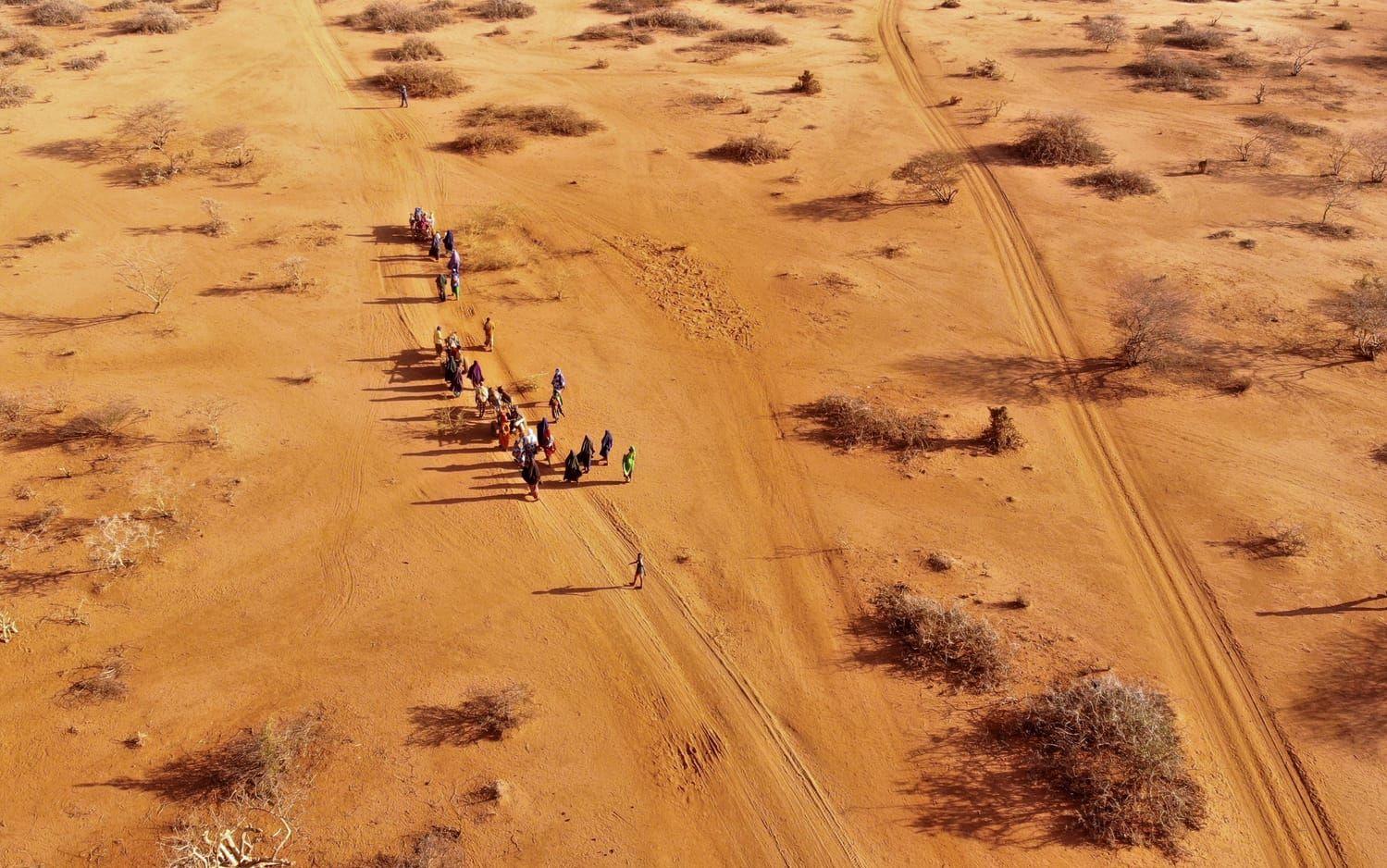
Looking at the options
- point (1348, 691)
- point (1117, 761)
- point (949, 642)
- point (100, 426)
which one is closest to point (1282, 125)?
point (1348, 691)

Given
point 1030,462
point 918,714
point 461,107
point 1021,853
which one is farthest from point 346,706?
point 461,107

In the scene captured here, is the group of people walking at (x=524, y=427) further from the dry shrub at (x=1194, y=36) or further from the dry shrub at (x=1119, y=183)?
the dry shrub at (x=1194, y=36)

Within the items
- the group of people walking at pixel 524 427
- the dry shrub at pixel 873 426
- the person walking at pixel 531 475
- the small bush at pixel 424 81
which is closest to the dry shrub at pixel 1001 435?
the dry shrub at pixel 873 426

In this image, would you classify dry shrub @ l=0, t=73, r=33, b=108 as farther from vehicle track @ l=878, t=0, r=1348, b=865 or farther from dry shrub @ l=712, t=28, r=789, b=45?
vehicle track @ l=878, t=0, r=1348, b=865

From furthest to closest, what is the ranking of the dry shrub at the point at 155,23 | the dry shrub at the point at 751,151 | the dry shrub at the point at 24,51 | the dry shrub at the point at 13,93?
the dry shrub at the point at 155,23
the dry shrub at the point at 24,51
the dry shrub at the point at 13,93
the dry shrub at the point at 751,151

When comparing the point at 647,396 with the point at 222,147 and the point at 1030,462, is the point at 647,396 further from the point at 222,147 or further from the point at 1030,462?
the point at 222,147

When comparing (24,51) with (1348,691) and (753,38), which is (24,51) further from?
(1348,691)

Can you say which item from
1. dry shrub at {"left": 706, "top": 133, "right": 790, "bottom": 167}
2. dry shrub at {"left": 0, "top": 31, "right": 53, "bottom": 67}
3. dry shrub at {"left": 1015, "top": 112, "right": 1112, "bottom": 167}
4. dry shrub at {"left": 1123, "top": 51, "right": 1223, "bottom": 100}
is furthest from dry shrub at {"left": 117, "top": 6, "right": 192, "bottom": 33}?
dry shrub at {"left": 1123, "top": 51, "right": 1223, "bottom": 100}
